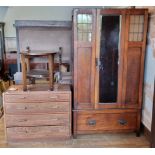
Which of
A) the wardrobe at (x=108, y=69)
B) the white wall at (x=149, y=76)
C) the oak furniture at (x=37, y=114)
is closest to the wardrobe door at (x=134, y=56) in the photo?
the wardrobe at (x=108, y=69)

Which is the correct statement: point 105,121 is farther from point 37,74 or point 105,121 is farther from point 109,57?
point 37,74

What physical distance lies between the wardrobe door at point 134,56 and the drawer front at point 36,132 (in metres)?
0.88

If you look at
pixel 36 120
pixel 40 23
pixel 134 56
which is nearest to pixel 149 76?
pixel 134 56

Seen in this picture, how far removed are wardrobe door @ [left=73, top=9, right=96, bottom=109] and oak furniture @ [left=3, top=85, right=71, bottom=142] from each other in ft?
0.55

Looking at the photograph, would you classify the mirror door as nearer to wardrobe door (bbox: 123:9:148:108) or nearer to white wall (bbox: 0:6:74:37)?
wardrobe door (bbox: 123:9:148:108)

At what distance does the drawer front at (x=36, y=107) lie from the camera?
2.38 meters

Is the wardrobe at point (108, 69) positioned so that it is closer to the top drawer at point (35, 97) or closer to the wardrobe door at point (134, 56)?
the wardrobe door at point (134, 56)

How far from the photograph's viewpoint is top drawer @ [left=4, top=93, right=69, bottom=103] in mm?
2363

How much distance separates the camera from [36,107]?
2.41 meters

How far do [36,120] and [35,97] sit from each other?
0.29 m

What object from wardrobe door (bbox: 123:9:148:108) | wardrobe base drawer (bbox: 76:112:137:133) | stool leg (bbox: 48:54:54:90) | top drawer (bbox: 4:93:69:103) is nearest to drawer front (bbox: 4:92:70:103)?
top drawer (bbox: 4:93:69:103)

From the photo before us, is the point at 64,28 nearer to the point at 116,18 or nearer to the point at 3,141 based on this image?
the point at 116,18

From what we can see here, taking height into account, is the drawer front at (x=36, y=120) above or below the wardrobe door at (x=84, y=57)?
below

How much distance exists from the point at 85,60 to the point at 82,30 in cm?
35
